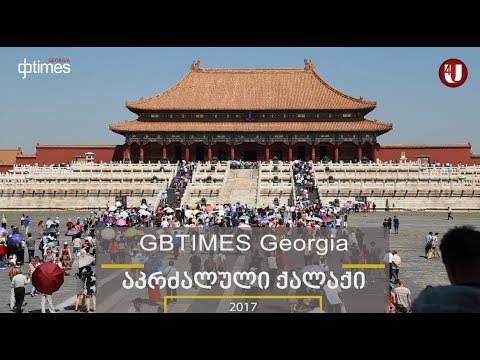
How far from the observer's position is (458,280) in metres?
4.03

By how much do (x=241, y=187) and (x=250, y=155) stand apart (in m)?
20.3

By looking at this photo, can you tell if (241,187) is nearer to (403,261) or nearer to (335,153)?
(335,153)

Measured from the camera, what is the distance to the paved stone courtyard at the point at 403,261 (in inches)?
469

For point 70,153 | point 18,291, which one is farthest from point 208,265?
point 70,153

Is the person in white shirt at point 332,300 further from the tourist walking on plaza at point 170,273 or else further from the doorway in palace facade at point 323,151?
the doorway in palace facade at point 323,151

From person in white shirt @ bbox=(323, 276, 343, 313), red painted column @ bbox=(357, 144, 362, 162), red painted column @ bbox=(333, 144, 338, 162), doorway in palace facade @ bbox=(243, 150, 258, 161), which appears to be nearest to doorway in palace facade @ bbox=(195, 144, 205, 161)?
doorway in palace facade @ bbox=(243, 150, 258, 161)

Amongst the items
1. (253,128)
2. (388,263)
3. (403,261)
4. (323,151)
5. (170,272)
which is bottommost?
(403,261)

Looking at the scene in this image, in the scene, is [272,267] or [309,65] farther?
[309,65]

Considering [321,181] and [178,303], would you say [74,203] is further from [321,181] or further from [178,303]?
[178,303]

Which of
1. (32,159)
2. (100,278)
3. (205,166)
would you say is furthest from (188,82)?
(100,278)
